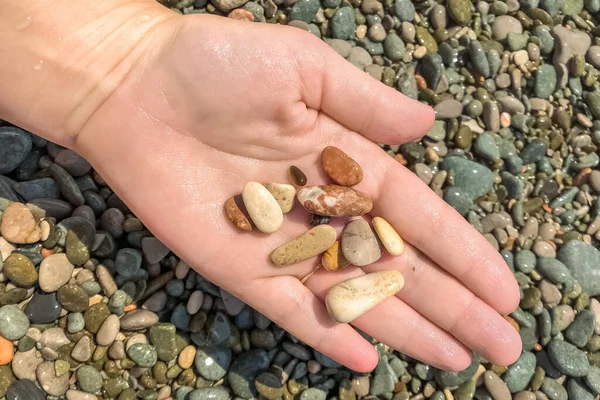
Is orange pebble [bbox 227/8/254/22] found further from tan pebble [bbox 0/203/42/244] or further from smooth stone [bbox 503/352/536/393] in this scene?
smooth stone [bbox 503/352/536/393]

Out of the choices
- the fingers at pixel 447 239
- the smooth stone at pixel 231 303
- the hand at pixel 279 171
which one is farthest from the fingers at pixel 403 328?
the smooth stone at pixel 231 303

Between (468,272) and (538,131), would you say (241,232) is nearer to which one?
(468,272)

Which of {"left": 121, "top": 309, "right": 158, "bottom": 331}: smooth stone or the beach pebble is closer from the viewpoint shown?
the beach pebble

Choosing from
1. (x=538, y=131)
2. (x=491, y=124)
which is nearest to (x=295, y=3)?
(x=491, y=124)

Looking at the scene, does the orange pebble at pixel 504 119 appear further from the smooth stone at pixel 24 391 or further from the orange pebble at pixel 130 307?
the smooth stone at pixel 24 391

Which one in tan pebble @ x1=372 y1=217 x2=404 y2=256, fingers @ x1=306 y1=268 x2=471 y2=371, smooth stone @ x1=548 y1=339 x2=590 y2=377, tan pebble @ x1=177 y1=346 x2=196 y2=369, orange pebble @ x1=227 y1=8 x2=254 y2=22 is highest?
orange pebble @ x1=227 y1=8 x2=254 y2=22

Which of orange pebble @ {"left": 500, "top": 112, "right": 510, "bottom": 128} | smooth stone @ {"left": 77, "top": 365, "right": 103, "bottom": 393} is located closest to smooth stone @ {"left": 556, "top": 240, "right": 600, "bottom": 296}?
orange pebble @ {"left": 500, "top": 112, "right": 510, "bottom": 128}
